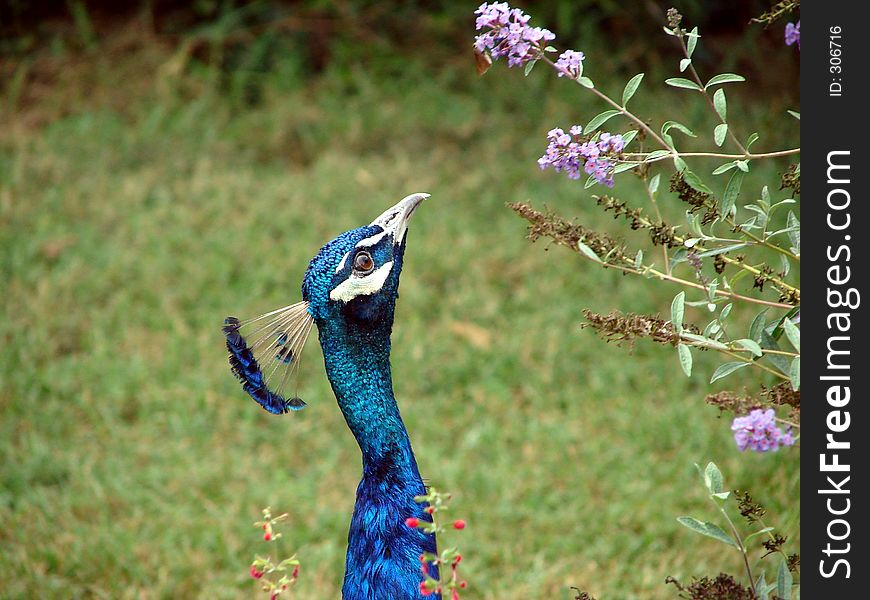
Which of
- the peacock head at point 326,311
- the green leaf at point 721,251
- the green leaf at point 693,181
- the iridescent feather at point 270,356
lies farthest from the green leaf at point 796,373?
the iridescent feather at point 270,356

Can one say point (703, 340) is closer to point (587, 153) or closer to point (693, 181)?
point (693, 181)

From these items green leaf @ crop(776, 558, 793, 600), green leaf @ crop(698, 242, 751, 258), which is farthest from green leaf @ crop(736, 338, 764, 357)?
green leaf @ crop(776, 558, 793, 600)

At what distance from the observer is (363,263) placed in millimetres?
2098

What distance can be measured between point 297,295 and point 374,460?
271cm

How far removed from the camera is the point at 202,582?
328 cm

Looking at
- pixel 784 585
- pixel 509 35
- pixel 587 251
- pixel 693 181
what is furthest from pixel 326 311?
pixel 784 585

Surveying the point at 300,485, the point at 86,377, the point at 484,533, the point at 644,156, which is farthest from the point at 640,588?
the point at 86,377

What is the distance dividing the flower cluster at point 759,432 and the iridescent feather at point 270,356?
882mm

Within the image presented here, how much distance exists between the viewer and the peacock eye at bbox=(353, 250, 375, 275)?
2092 mm

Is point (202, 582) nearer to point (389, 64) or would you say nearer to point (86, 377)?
point (86, 377)

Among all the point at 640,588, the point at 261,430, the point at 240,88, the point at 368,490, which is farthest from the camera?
the point at 240,88

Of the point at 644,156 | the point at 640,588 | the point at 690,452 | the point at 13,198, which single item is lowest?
the point at 640,588
